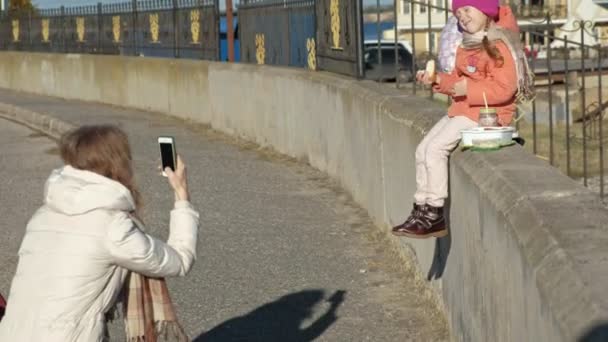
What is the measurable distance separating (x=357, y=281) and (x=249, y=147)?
6.82 m

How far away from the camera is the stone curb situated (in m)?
17.8

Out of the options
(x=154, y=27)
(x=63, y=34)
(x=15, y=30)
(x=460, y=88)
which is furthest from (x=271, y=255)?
(x=15, y=30)

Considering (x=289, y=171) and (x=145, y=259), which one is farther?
(x=289, y=171)

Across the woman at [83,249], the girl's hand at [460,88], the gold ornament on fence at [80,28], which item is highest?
the gold ornament on fence at [80,28]

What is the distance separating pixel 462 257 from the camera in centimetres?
582

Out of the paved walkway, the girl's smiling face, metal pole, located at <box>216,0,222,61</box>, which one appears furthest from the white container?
metal pole, located at <box>216,0,222,61</box>

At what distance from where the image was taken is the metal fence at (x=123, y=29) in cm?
1889

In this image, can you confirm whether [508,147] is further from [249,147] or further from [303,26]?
[249,147]

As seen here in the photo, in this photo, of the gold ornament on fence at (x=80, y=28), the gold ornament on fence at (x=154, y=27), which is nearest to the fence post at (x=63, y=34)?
the gold ornament on fence at (x=80, y=28)

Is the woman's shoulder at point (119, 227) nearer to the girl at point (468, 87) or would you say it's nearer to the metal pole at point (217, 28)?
the girl at point (468, 87)

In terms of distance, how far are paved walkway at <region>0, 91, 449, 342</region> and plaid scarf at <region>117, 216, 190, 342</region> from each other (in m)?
2.26

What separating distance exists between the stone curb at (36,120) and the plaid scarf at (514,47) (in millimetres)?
11225

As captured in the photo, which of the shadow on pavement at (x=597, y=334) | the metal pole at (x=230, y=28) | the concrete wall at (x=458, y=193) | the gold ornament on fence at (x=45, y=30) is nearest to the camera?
the shadow on pavement at (x=597, y=334)

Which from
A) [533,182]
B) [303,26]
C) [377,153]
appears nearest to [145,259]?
[533,182]
